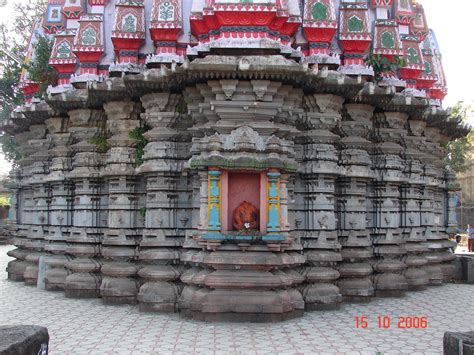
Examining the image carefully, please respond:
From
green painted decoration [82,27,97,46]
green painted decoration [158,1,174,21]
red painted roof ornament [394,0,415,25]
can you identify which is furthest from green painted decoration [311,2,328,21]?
green painted decoration [82,27,97,46]

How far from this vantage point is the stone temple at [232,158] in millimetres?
10445

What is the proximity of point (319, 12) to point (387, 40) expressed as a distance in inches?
99.7

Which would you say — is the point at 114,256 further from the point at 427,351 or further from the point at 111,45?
the point at 427,351

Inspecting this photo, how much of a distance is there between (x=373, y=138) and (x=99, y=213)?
7382mm

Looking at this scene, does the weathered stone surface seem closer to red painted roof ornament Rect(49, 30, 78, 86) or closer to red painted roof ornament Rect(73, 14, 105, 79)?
red painted roof ornament Rect(73, 14, 105, 79)

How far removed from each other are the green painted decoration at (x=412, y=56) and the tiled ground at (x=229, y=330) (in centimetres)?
684

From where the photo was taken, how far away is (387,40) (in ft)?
46.3

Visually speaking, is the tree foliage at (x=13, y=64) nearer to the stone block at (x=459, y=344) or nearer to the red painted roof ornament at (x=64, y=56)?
the red painted roof ornament at (x=64, y=56)

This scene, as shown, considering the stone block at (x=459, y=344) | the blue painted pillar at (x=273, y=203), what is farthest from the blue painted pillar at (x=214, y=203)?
the stone block at (x=459, y=344)

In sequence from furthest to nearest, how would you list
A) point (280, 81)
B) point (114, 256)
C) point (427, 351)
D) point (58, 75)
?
point (58, 75)
point (114, 256)
point (280, 81)
point (427, 351)

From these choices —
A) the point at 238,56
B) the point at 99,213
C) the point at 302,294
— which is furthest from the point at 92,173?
the point at 302,294

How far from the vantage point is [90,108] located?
533 inches

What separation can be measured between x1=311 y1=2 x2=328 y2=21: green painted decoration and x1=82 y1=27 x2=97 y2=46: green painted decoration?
5.60m

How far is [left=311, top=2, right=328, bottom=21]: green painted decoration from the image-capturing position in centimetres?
1259
